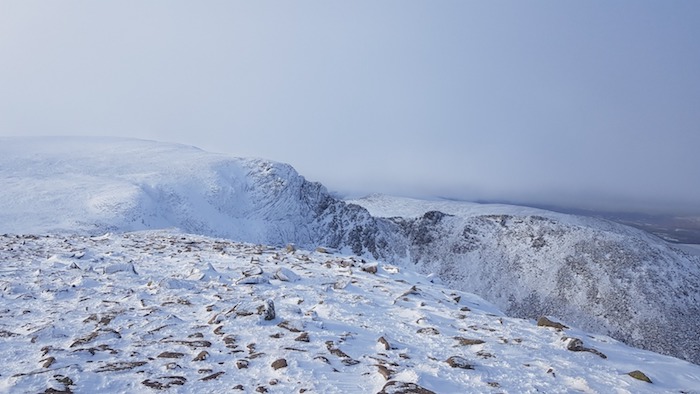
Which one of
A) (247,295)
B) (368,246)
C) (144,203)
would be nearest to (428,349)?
(247,295)

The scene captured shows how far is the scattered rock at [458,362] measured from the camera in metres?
6.80

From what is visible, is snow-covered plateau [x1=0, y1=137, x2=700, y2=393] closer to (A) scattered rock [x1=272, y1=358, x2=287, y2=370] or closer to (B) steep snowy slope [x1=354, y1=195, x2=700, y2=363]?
(A) scattered rock [x1=272, y1=358, x2=287, y2=370]

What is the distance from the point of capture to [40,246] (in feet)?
58.2

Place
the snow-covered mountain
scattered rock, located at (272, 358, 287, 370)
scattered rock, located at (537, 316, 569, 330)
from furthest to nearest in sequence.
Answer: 1. the snow-covered mountain
2. scattered rock, located at (537, 316, 569, 330)
3. scattered rock, located at (272, 358, 287, 370)

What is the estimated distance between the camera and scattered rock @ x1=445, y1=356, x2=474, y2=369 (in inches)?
268

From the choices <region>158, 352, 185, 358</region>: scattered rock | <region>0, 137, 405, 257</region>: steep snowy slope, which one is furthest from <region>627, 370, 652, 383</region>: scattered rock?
<region>0, 137, 405, 257</region>: steep snowy slope

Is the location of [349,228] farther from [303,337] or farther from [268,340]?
[268,340]

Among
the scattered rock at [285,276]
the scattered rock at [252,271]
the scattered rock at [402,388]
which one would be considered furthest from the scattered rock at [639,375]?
the scattered rock at [252,271]

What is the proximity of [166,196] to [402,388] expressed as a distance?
193 feet

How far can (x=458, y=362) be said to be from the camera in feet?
22.5

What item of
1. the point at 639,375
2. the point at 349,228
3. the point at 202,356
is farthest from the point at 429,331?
the point at 349,228

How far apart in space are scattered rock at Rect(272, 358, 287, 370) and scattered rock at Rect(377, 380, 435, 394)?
1.75 m

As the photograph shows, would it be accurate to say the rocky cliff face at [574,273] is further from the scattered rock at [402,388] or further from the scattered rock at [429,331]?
the scattered rock at [402,388]

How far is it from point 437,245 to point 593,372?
79.0 m
